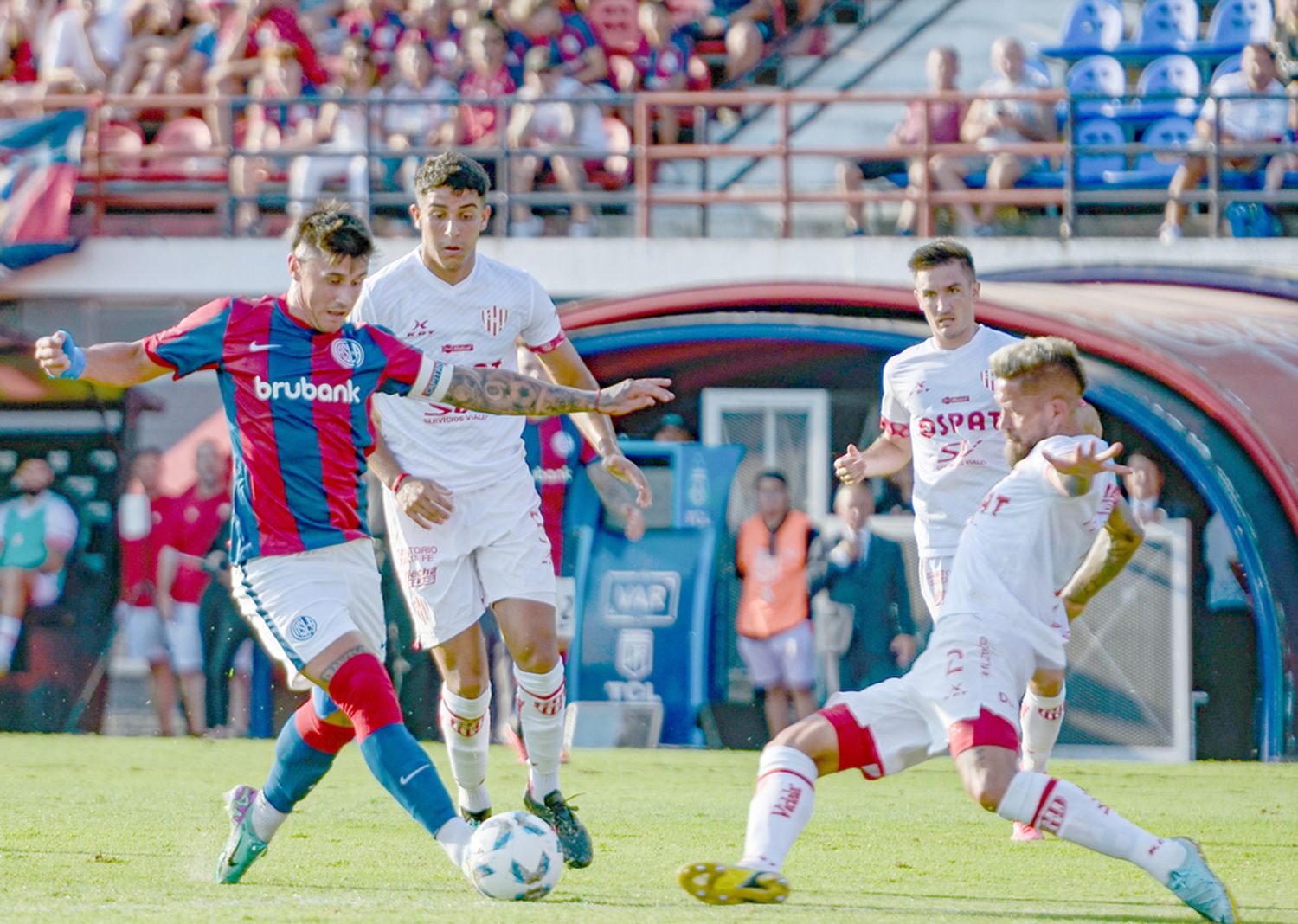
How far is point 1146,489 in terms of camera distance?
40.5 ft

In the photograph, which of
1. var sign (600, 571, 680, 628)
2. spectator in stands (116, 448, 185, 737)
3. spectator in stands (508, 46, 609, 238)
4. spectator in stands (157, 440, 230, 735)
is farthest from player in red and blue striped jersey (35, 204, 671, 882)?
spectator in stands (508, 46, 609, 238)

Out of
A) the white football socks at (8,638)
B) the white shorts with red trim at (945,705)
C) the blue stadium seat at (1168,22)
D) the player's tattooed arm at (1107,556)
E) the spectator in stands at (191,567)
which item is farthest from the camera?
the blue stadium seat at (1168,22)

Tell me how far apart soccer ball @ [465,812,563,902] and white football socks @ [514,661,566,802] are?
1363mm

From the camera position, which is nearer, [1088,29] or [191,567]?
[191,567]

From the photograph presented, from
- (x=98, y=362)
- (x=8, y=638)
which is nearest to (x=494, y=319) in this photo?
(x=98, y=362)

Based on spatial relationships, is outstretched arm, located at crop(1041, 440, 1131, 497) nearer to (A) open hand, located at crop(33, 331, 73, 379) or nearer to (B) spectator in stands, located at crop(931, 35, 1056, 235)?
(A) open hand, located at crop(33, 331, 73, 379)

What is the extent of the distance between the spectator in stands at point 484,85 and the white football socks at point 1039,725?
908 cm

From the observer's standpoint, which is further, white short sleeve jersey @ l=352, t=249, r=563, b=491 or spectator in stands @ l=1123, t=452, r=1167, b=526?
spectator in stands @ l=1123, t=452, r=1167, b=526

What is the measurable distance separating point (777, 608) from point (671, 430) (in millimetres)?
1384

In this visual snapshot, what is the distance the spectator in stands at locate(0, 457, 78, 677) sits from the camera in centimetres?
1373

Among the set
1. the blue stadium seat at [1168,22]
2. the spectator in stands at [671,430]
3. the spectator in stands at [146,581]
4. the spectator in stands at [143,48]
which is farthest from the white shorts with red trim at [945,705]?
the spectator in stands at [143,48]

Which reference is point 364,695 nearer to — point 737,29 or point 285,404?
point 285,404

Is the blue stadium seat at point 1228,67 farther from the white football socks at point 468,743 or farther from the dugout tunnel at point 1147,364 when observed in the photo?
the white football socks at point 468,743

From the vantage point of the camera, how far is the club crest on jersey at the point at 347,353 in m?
6.00
